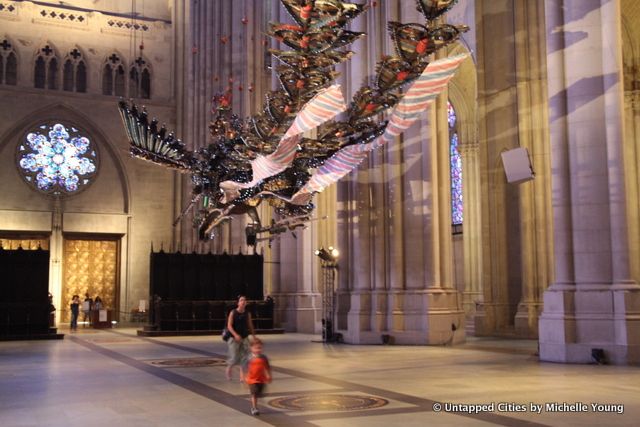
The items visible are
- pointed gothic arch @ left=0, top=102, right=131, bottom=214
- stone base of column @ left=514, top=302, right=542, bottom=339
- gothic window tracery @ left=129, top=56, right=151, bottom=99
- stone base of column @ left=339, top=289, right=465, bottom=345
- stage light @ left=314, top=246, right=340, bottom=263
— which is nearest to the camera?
stone base of column @ left=339, top=289, right=465, bottom=345

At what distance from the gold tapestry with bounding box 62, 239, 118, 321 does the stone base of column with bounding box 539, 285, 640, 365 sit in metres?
29.1

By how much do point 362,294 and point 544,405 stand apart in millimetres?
12074

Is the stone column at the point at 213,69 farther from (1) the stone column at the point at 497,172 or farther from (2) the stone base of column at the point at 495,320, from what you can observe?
(2) the stone base of column at the point at 495,320

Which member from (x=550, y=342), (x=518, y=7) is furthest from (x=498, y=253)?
(x=550, y=342)

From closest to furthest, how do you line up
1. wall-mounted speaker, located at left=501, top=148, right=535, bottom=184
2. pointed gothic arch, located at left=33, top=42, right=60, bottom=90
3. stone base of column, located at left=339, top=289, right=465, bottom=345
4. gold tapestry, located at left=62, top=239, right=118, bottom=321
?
wall-mounted speaker, located at left=501, top=148, right=535, bottom=184 < stone base of column, located at left=339, top=289, right=465, bottom=345 < gold tapestry, located at left=62, top=239, right=118, bottom=321 < pointed gothic arch, located at left=33, top=42, right=60, bottom=90

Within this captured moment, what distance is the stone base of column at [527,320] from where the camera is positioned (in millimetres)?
21219

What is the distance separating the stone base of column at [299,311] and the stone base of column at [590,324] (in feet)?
46.6

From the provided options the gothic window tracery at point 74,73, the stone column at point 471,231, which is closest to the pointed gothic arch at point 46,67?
the gothic window tracery at point 74,73

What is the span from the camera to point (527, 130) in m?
21.7

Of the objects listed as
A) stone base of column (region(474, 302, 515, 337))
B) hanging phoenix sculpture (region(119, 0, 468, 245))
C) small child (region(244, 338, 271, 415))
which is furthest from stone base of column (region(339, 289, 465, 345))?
small child (region(244, 338, 271, 415))

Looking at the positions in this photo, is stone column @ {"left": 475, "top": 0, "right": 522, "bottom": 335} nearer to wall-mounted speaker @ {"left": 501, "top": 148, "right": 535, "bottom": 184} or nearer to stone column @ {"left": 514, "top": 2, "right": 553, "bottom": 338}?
stone column @ {"left": 514, "top": 2, "right": 553, "bottom": 338}

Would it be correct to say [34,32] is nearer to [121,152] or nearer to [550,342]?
[121,152]

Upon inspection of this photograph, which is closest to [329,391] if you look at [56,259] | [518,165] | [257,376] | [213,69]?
[257,376]

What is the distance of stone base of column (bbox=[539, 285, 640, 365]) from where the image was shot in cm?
1298
